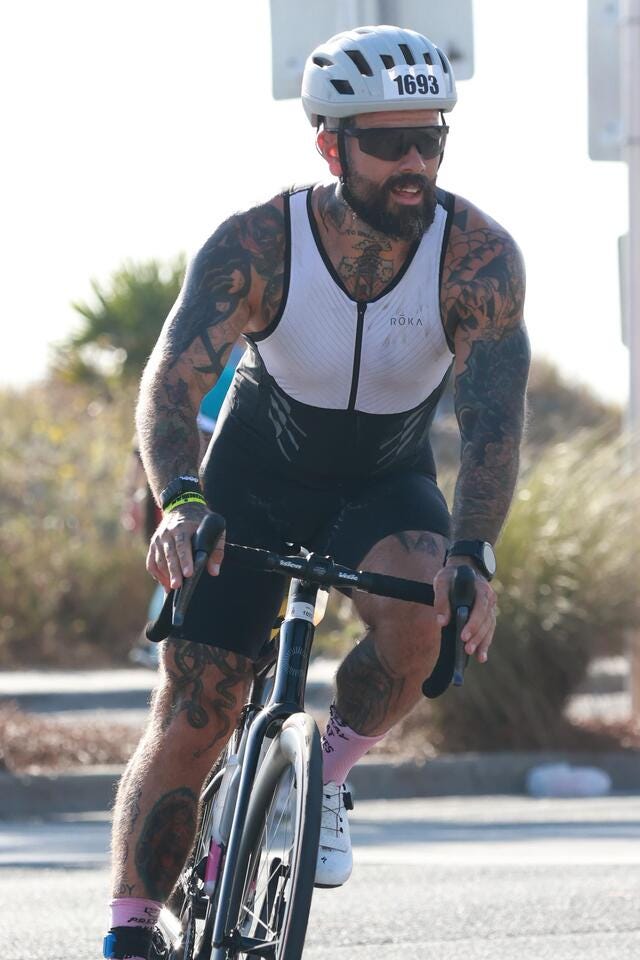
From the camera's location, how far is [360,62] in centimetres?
419

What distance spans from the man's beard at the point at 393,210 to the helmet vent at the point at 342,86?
0.57ft

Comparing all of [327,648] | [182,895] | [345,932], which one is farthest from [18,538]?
[182,895]

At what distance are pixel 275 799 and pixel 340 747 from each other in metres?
0.54

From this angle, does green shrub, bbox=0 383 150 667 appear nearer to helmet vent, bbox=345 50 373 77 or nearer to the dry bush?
the dry bush

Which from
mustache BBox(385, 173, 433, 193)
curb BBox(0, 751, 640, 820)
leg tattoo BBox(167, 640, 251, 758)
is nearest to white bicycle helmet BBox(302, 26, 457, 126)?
mustache BBox(385, 173, 433, 193)

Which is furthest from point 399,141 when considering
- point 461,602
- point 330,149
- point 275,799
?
point 275,799

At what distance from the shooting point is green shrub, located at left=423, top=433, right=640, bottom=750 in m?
9.83

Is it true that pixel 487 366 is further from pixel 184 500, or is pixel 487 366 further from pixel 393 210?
pixel 184 500

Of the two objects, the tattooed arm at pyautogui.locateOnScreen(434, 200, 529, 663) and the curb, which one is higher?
→ the tattooed arm at pyautogui.locateOnScreen(434, 200, 529, 663)

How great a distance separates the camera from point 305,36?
9.19 metres

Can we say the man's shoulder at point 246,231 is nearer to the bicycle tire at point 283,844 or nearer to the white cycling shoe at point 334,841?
the bicycle tire at point 283,844

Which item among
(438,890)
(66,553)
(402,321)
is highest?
(402,321)

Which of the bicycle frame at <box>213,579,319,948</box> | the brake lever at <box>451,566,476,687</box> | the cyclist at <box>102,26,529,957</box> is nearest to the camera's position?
the brake lever at <box>451,566,476,687</box>

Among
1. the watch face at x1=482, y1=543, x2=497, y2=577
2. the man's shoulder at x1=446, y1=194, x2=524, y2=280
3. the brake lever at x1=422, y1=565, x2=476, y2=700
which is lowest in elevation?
the brake lever at x1=422, y1=565, x2=476, y2=700
